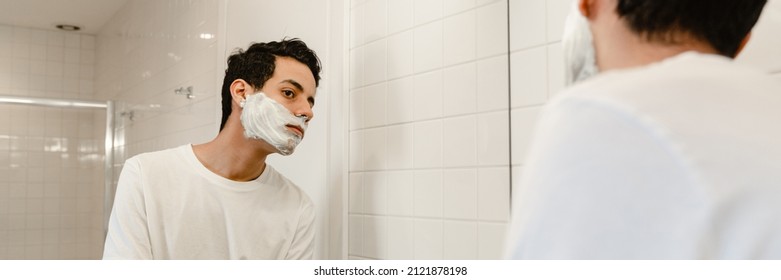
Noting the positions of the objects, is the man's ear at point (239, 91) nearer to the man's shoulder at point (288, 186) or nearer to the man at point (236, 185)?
the man at point (236, 185)

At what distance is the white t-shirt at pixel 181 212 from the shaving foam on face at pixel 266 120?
0.04 meters

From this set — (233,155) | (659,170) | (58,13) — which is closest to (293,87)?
(233,155)

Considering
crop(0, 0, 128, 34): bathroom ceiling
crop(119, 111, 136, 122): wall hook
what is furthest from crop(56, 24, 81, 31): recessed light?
crop(119, 111, 136, 122): wall hook

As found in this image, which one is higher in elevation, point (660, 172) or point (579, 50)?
point (579, 50)

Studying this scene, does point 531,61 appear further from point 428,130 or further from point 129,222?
point 129,222

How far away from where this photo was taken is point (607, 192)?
50cm

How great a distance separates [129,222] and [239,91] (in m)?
0.24

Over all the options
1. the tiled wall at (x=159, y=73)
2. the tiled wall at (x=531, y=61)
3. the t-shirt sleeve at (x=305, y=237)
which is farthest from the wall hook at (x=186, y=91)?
the tiled wall at (x=531, y=61)

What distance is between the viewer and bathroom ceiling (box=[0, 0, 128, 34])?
87 cm

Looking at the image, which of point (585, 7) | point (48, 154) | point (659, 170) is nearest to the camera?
point (659, 170)

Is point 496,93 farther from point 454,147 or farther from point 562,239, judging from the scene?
point 562,239

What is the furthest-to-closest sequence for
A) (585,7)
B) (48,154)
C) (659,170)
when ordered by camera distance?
1. (48,154)
2. (585,7)
3. (659,170)

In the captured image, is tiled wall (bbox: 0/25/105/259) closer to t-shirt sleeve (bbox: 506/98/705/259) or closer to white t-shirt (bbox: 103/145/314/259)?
white t-shirt (bbox: 103/145/314/259)
